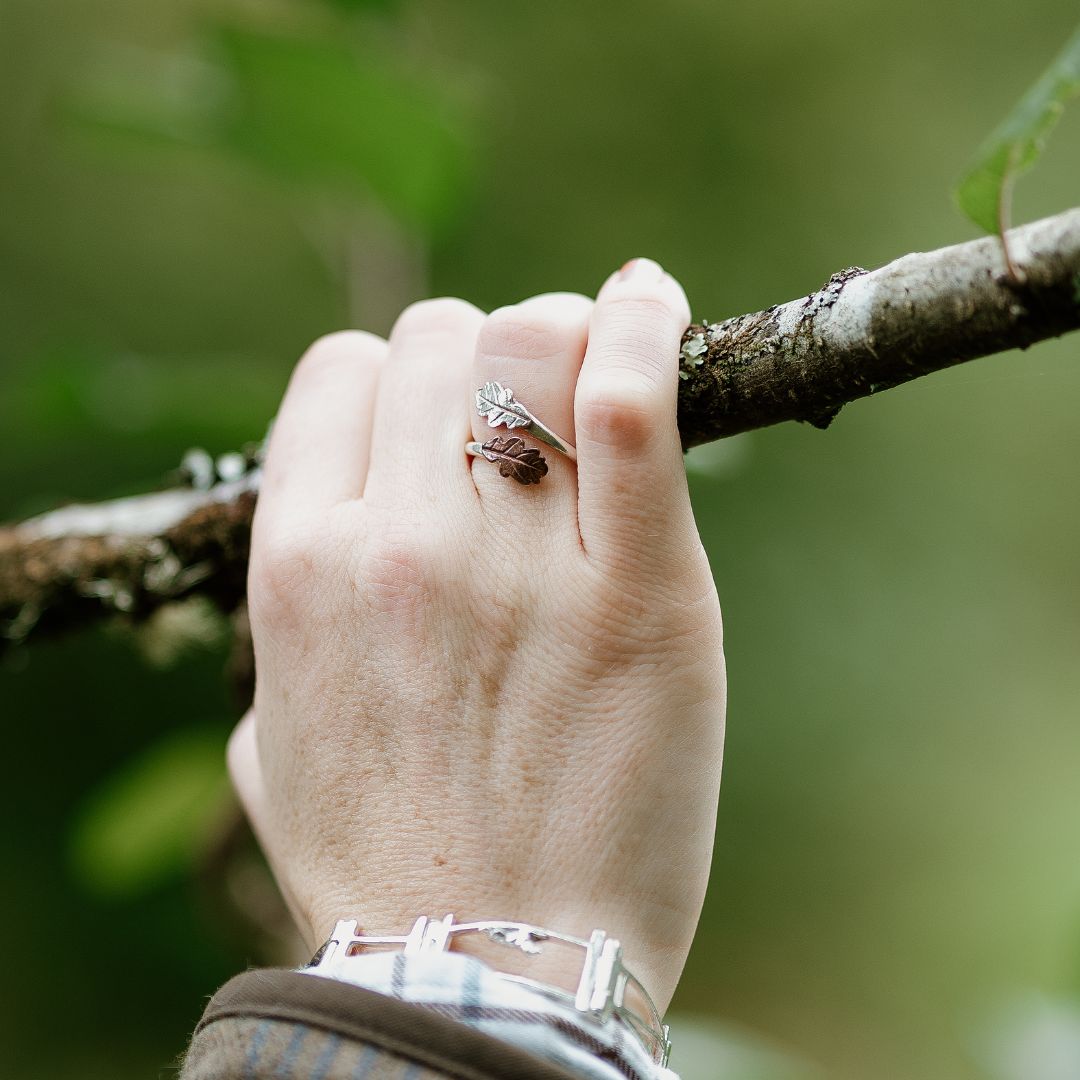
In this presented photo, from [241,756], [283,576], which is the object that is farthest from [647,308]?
[241,756]

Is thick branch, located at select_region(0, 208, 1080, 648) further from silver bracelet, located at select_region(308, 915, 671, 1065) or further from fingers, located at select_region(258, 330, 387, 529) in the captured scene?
silver bracelet, located at select_region(308, 915, 671, 1065)

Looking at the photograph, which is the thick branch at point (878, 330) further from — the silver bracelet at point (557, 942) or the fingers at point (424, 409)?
the silver bracelet at point (557, 942)

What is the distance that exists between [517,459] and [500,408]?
3 cm

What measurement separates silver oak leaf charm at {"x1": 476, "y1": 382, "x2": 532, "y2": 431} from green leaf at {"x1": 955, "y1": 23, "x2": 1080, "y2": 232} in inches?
8.4

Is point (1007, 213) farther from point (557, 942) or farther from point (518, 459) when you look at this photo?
point (557, 942)

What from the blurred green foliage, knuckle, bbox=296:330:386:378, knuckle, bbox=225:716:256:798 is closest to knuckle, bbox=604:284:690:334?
knuckle, bbox=296:330:386:378

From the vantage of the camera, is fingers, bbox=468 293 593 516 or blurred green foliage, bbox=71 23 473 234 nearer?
fingers, bbox=468 293 593 516

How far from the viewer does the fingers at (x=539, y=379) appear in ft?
1.61

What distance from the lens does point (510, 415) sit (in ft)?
1.60

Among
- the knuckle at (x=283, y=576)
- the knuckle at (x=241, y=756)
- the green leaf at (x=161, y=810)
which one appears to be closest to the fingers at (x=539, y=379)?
the knuckle at (x=283, y=576)

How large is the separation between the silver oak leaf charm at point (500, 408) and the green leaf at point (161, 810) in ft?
2.73

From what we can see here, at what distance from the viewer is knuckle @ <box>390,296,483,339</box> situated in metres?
0.58

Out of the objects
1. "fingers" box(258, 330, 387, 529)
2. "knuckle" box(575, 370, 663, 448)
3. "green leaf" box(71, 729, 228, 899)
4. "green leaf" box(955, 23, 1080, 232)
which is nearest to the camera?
"green leaf" box(955, 23, 1080, 232)

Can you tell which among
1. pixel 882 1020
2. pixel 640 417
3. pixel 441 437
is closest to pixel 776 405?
pixel 640 417
